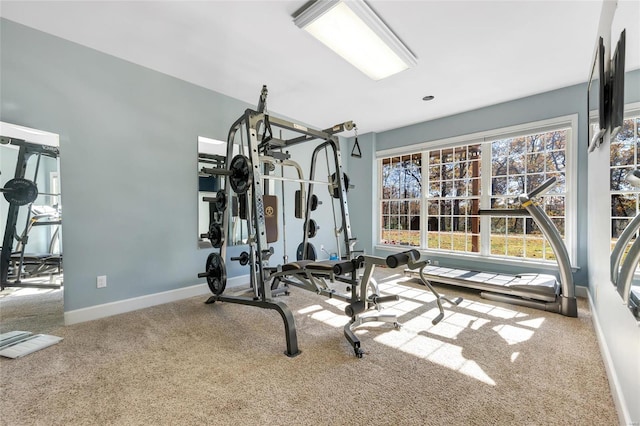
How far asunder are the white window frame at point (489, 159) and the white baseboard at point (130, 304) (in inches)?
131

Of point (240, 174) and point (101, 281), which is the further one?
point (101, 281)

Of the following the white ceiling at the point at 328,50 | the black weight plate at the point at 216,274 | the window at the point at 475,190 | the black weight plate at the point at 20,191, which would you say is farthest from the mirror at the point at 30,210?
the window at the point at 475,190

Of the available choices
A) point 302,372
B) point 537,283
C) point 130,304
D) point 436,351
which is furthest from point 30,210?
point 537,283

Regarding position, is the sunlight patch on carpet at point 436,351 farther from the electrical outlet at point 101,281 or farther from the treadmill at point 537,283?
the electrical outlet at point 101,281

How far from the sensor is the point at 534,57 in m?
2.80

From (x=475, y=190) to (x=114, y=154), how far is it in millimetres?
4756

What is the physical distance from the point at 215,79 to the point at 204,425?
3.29 metres

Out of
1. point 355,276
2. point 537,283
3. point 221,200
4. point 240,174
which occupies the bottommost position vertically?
point 537,283

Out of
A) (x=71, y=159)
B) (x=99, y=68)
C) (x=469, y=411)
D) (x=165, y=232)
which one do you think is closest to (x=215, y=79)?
(x=99, y=68)

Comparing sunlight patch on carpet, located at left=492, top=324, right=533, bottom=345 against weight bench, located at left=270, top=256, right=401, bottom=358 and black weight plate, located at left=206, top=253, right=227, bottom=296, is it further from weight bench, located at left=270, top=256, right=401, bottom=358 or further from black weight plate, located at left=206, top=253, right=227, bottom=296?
black weight plate, located at left=206, top=253, right=227, bottom=296

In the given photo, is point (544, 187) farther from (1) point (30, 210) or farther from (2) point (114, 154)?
Result: (1) point (30, 210)

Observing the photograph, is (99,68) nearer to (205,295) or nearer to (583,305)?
(205,295)

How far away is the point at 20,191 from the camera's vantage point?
232 cm

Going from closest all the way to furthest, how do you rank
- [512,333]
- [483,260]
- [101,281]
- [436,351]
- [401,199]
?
[436,351] < [512,333] < [101,281] < [483,260] < [401,199]
